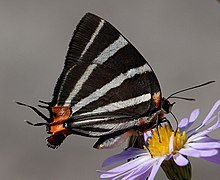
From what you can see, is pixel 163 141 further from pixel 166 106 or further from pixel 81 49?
pixel 81 49

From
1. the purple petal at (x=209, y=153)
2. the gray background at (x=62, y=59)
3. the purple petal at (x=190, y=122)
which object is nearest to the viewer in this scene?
the purple petal at (x=209, y=153)

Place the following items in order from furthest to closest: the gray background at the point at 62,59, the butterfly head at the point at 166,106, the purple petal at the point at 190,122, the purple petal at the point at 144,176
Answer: the gray background at the point at 62,59 < the purple petal at the point at 190,122 < the butterfly head at the point at 166,106 < the purple petal at the point at 144,176

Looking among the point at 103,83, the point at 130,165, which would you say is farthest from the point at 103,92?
the point at 130,165

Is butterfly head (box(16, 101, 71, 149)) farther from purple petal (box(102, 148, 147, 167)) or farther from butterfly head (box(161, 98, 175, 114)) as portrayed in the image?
butterfly head (box(161, 98, 175, 114))

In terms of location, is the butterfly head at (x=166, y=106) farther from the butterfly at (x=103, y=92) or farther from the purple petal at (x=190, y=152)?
the purple petal at (x=190, y=152)

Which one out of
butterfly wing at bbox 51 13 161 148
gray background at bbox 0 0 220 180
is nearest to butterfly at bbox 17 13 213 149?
butterfly wing at bbox 51 13 161 148

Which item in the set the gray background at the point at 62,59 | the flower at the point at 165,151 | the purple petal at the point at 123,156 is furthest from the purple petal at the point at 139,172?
the gray background at the point at 62,59

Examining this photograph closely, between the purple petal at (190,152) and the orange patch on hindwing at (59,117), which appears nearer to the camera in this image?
the purple petal at (190,152)
